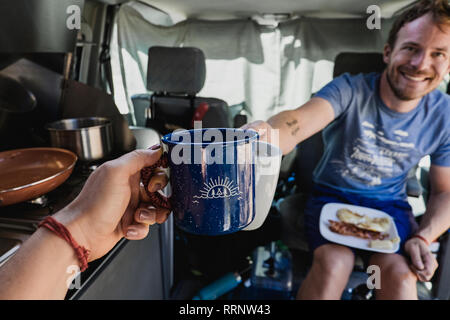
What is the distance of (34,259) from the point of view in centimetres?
49

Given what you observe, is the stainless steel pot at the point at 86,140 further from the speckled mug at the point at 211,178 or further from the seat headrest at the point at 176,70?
the seat headrest at the point at 176,70

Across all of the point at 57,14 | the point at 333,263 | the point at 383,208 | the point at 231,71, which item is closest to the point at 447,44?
the point at 383,208

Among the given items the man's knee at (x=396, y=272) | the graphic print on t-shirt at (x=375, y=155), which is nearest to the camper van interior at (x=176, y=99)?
the man's knee at (x=396, y=272)

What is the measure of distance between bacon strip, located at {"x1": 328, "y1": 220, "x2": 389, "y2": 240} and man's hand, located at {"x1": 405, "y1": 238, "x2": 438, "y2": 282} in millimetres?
118

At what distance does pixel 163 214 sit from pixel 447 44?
1.41 metres

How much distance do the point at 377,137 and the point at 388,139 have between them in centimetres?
5

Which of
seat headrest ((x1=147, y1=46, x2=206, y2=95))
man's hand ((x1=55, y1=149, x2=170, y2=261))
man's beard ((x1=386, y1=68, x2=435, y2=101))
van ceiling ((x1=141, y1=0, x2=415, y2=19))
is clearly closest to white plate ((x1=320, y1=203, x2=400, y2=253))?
man's beard ((x1=386, y1=68, x2=435, y2=101))

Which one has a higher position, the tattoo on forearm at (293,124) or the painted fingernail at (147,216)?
the tattoo on forearm at (293,124)

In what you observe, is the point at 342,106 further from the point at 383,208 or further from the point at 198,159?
the point at 198,159

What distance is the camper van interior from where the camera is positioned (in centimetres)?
91

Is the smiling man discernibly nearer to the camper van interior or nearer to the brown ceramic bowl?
the camper van interior

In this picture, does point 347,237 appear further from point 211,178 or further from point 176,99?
point 176,99

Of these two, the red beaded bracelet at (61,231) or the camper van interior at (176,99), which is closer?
the red beaded bracelet at (61,231)

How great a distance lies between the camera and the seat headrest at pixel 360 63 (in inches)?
64.2
